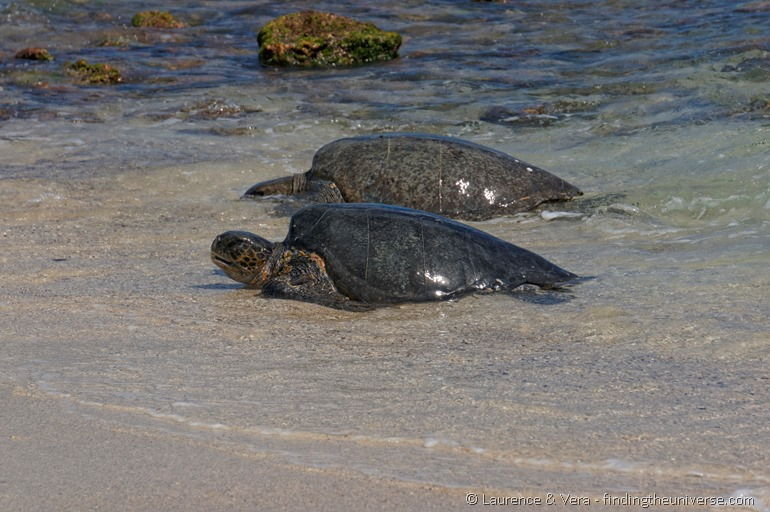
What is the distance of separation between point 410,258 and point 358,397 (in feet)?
5.27

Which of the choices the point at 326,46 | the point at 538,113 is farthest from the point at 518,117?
the point at 326,46

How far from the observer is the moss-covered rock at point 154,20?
1689 centimetres

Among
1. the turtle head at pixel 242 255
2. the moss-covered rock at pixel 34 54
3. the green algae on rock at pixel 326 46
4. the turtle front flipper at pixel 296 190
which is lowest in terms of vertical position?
the turtle front flipper at pixel 296 190

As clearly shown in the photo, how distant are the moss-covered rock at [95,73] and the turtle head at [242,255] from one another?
8.06 metres

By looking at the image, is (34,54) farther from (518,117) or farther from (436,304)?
(436,304)

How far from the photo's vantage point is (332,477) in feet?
8.81

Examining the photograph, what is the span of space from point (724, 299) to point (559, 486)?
227cm

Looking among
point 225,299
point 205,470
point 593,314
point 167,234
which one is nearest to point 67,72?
point 167,234

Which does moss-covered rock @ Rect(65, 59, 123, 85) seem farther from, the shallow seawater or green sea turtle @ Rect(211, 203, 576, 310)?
green sea turtle @ Rect(211, 203, 576, 310)

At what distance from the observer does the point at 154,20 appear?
1698 centimetres

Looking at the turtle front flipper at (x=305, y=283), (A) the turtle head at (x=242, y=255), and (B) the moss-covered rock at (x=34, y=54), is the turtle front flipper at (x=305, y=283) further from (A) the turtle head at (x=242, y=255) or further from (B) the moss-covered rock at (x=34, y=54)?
(B) the moss-covered rock at (x=34, y=54)

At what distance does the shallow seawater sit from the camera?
9.86ft

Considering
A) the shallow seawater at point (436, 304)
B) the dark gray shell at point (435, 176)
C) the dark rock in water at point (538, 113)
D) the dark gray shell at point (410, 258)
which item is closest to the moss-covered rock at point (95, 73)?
A: the shallow seawater at point (436, 304)

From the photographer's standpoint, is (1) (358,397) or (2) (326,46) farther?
(2) (326,46)
